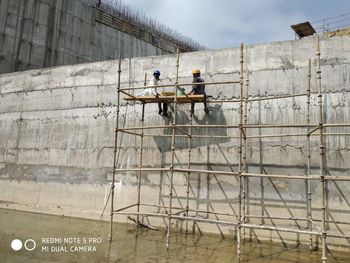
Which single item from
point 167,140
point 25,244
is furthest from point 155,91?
point 25,244

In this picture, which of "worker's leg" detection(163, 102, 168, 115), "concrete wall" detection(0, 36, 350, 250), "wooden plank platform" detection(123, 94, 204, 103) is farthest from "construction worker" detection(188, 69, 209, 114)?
"worker's leg" detection(163, 102, 168, 115)

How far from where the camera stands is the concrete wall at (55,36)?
13.0 metres

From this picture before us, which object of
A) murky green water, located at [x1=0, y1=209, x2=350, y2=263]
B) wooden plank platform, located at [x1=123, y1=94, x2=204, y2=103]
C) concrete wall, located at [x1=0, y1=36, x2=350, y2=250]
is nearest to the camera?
murky green water, located at [x1=0, y1=209, x2=350, y2=263]

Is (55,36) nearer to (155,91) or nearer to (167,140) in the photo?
(155,91)

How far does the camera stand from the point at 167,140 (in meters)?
7.75

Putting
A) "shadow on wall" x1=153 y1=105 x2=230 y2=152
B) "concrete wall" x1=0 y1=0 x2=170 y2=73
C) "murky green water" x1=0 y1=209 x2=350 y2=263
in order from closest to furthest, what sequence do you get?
"murky green water" x1=0 y1=209 x2=350 y2=263 < "shadow on wall" x1=153 y1=105 x2=230 y2=152 < "concrete wall" x1=0 y1=0 x2=170 y2=73

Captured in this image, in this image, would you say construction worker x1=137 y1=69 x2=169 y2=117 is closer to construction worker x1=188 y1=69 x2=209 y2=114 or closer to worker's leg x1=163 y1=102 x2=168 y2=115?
worker's leg x1=163 y1=102 x2=168 y2=115

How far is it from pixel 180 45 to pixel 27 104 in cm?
1101

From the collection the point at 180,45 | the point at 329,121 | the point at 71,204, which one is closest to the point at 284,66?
the point at 329,121

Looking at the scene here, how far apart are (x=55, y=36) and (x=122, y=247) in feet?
33.7

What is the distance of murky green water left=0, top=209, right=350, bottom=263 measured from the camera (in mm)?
5656

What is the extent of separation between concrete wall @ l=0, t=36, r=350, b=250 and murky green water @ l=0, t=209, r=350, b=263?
0.43 meters

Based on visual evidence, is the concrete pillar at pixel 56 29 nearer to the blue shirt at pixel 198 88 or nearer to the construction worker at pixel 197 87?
the construction worker at pixel 197 87

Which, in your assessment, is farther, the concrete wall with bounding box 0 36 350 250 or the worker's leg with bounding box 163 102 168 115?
the worker's leg with bounding box 163 102 168 115
